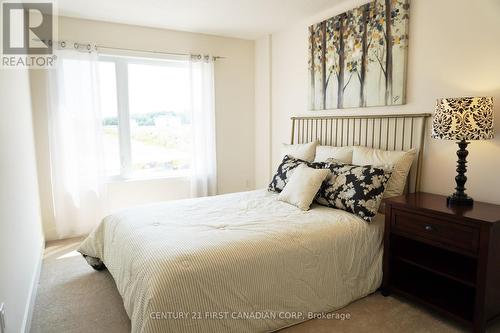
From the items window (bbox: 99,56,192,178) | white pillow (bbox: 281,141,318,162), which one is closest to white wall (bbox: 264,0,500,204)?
white pillow (bbox: 281,141,318,162)

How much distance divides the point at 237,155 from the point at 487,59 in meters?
2.95

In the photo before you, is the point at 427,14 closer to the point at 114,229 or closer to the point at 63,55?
the point at 114,229

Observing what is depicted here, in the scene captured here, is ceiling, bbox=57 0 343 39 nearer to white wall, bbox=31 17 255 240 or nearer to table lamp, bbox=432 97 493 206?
white wall, bbox=31 17 255 240

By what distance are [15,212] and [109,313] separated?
2.81ft

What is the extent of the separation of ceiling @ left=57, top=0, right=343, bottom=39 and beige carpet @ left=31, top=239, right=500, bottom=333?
2454mm

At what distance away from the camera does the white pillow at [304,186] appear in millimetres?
2602

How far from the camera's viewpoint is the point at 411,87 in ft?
8.69

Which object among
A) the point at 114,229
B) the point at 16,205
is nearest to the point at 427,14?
the point at 114,229

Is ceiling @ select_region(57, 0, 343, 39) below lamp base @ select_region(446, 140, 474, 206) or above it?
above

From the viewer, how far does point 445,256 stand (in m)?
2.22

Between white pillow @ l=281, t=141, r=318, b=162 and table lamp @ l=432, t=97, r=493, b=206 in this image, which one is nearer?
table lamp @ l=432, t=97, r=493, b=206

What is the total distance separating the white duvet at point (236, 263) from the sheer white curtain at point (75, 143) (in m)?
1.07

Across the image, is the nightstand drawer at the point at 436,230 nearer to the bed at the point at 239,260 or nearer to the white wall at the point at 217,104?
the bed at the point at 239,260

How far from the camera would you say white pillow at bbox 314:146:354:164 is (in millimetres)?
2922
